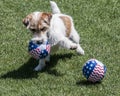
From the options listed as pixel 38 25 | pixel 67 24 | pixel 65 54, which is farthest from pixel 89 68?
pixel 65 54

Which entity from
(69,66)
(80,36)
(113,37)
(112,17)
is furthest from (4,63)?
(112,17)

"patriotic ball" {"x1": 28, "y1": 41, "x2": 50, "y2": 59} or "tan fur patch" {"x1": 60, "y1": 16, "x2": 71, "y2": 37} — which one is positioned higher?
"tan fur patch" {"x1": 60, "y1": 16, "x2": 71, "y2": 37}

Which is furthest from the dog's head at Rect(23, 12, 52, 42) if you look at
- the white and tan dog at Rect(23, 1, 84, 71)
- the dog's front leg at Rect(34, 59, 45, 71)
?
the dog's front leg at Rect(34, 59, 45, 71)

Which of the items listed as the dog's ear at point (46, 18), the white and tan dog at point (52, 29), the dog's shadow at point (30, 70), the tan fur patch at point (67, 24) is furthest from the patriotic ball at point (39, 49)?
the tan fur patch at point (67, 24)

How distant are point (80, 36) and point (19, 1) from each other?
7.18 ft

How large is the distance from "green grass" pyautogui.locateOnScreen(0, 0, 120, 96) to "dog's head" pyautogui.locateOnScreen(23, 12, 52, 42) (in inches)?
29.5

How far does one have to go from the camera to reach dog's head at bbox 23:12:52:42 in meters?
6.28

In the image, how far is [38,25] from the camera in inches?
247

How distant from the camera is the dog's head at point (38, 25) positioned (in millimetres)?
6277

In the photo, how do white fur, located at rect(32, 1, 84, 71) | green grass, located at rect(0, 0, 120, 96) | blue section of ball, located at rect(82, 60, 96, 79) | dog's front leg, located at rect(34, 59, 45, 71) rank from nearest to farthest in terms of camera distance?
1. blue section of ball, located at rect(82, 60, 96, 79)
2. green grass, located at rect(0, 0, 120, 96)
3. white fur, located at rect(32, 1, 84, 71)
4. dog's front leg, located at rect(34, 59, 45, 71)

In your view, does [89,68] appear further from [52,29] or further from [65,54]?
[65,54]

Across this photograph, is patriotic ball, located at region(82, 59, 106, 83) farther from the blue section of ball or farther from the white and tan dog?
the white and tan dog

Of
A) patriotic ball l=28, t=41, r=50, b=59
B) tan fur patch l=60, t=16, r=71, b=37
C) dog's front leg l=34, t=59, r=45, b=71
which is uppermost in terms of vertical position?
tan fur patch l=60, t=16, r=71, b=37

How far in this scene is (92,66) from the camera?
6254mm
